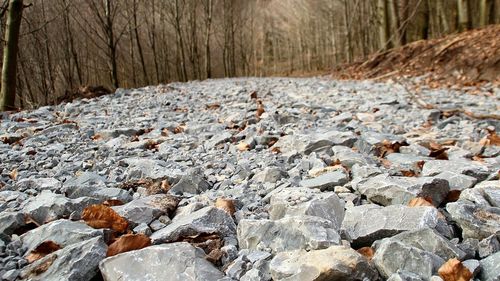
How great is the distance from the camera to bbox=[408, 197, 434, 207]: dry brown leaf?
176cm

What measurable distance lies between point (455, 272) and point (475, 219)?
42 cm

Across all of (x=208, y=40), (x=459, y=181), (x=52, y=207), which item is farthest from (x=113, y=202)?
(x=208, y=40)

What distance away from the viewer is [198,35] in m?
33.5

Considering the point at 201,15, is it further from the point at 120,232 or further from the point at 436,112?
the point at 120,232

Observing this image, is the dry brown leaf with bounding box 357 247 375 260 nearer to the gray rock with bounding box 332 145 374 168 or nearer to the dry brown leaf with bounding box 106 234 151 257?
the dry brown leaf with bounding box 106 234 151 257

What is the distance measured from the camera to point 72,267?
4.51 feet

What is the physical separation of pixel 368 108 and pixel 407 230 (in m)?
3.98

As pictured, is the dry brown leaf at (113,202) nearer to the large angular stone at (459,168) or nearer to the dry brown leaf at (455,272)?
the dry brown leaf at (455,272)

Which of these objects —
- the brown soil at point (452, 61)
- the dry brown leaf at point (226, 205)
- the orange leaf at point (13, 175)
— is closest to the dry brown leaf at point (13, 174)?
the orange leaf at point (13, 175)

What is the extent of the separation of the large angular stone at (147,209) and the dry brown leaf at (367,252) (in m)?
0.95

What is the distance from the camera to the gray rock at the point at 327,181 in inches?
84.8

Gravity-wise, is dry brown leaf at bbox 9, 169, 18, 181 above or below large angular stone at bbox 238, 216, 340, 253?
above

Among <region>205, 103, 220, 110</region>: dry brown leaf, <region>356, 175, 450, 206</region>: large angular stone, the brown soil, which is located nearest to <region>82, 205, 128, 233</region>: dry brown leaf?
<region>356, 175, 450, 206</region>: large angular stone

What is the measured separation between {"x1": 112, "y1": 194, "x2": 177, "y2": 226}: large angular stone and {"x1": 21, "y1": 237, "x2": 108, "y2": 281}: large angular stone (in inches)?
12.8
